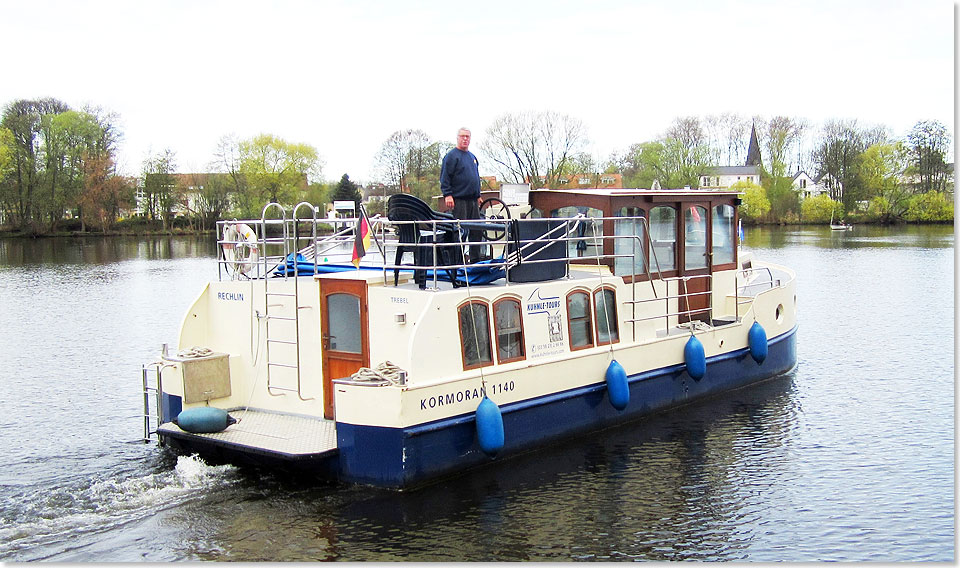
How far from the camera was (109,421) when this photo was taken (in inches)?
A: 569

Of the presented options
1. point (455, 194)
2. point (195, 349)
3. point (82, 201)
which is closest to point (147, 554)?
point (195, 349)

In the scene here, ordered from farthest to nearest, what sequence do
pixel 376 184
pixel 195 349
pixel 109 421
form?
pixel 376 184 → pixel 109 421 → pixel 195 349

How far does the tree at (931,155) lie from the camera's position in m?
75.2

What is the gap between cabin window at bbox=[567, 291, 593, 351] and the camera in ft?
41.2

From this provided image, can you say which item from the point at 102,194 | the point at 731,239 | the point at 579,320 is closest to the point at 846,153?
the point at 102,194

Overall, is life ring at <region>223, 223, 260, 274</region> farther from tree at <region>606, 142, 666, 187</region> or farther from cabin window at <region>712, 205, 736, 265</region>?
tree at <region>606, 142, 666, 187</region>

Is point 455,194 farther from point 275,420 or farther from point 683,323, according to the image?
point 683,323

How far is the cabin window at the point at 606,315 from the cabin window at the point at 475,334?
2.22 meters

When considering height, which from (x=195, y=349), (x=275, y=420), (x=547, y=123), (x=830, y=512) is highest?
(x=547, y=123)

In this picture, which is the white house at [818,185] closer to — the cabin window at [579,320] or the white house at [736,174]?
the white house at [736,174]

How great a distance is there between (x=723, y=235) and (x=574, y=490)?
6769 millimetres

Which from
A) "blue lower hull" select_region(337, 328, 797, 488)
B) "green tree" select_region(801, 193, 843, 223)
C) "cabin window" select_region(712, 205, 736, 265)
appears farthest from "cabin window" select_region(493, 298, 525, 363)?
"green tree" select_region(801, 193, 843, 223)

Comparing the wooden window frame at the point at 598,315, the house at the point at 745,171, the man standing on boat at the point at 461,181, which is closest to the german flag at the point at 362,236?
the man standing on boat at the point at 461,181

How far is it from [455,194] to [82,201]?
214 ft
